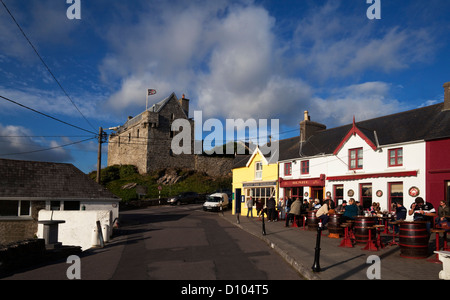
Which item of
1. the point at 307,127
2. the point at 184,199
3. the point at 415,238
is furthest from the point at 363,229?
the point at 184,199

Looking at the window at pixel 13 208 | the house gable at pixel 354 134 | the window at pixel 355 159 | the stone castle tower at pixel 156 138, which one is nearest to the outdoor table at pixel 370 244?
the house gable at pixel 354 134

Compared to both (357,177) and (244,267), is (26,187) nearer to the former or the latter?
(244,267)

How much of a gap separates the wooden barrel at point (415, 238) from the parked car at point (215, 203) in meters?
23.9

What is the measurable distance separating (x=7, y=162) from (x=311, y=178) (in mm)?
20762

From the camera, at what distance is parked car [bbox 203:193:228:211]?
3222 cm

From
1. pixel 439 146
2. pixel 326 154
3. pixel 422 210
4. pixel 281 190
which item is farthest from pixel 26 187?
pixel 439 146

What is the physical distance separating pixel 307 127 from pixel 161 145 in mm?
33559

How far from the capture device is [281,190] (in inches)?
955

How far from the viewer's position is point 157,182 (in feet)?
161

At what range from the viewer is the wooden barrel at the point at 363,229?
11.0 metres

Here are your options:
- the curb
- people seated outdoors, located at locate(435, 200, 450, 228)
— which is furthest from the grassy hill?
people seated outdoors, located at locate(435, 200, 450, 228)

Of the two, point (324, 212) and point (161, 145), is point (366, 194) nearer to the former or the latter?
point (324, 212)

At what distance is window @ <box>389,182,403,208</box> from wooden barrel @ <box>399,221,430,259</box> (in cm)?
807

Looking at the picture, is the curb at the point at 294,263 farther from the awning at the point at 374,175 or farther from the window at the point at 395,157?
the window at the point at 395,157
